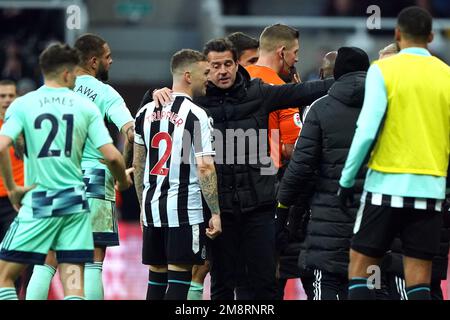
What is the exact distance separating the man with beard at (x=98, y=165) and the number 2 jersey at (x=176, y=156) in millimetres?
552

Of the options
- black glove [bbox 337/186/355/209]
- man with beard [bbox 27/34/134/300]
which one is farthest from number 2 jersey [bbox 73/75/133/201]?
black glove [bbox 337/186/355/209]

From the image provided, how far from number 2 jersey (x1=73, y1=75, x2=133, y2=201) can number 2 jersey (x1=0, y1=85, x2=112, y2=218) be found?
1370mm

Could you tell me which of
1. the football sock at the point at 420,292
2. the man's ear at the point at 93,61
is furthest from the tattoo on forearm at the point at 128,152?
the football sock at the point at 420,292

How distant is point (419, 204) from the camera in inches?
306

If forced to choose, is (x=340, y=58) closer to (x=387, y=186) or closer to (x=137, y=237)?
(x=387, y=186)

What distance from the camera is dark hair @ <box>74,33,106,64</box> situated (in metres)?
9.39

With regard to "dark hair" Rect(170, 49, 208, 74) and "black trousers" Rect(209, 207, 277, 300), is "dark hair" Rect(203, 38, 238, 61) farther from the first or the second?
"black trousers" Rect(209, 207, 277, 300)

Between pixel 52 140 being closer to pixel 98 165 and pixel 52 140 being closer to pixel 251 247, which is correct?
pixel 98 165

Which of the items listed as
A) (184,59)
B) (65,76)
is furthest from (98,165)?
(65,76)

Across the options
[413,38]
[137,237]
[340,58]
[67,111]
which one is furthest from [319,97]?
[137,237]

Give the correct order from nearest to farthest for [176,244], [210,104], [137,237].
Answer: [176,244] < [210,104] < [137,237]

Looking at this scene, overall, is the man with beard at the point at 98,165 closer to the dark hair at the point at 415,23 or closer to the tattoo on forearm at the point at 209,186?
the tattoo on forearm at the point at 209,186

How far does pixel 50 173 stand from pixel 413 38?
2.53m
